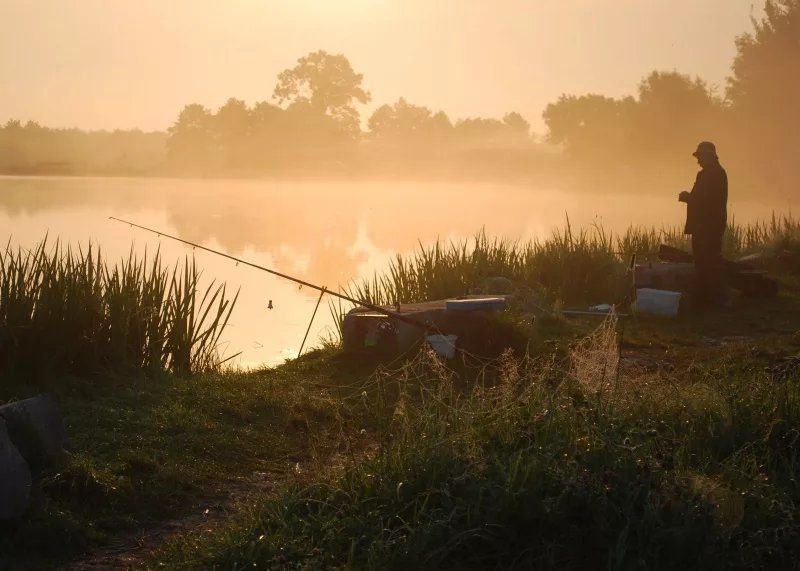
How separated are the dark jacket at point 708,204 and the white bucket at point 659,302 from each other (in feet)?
3.39

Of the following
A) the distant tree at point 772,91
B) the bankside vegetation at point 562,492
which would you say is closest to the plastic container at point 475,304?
the bankside vegetation at point 562,492

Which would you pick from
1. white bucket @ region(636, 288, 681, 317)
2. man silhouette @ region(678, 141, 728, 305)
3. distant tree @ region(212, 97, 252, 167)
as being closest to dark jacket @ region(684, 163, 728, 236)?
man silhouette @ region(678, 141, 728, 305)

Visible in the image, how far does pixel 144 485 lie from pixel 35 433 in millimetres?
760

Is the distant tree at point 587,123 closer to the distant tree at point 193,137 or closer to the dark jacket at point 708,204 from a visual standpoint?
the distant tree at point 193,137

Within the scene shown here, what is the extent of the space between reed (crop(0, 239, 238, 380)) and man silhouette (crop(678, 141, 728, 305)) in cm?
711

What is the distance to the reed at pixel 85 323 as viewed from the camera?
392 inches

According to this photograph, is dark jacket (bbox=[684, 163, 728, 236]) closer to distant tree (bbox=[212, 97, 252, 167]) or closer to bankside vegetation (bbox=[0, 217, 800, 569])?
bankside vegetation (bbox=[0, 217, 800, 569])

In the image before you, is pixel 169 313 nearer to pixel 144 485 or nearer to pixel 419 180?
pixel 144 485

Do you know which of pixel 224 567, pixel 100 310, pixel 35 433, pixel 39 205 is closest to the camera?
pixel 224 567

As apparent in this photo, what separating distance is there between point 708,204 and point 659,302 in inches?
61.4

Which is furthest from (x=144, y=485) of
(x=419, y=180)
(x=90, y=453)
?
(x=419, y=180)

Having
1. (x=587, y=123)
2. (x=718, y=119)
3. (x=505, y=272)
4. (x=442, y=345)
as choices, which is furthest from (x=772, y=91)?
(x=442, y=345)

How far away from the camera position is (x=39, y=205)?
42.5 meters

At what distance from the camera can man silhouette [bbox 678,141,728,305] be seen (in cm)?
1509
